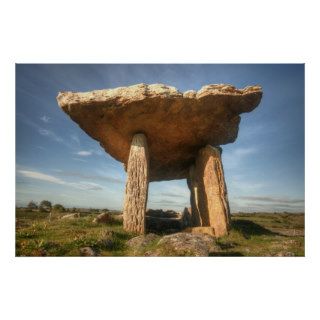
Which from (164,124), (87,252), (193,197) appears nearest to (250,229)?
(193,197)

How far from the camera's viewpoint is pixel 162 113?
1163cm

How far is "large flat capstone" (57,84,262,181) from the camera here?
36.3ft

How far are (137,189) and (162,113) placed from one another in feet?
11.6

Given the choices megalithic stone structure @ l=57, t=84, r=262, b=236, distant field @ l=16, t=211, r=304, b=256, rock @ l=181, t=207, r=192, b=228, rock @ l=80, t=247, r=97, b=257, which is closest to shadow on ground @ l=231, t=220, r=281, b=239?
distant field @ l=16, t=211, r=304, b=256

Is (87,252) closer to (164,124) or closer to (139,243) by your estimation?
(139,243)

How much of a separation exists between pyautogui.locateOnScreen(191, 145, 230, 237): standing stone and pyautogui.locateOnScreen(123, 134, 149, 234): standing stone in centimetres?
308

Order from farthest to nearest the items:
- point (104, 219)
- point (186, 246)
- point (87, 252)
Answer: point (104, 219)
point (186, 246)
point (87, 252)

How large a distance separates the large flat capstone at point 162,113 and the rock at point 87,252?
A: 6188mm

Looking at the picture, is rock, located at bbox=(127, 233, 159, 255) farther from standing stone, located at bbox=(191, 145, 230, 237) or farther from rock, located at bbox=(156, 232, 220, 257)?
standing stone, located at bbox=(191, 145, 230, 237)

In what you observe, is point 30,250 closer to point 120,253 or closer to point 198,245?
point 120,253

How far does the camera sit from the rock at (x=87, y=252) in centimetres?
721

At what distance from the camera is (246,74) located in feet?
33.2

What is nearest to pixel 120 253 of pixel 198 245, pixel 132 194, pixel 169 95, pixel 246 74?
pixel 198 245

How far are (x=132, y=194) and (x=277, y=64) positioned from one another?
24.4 feet
